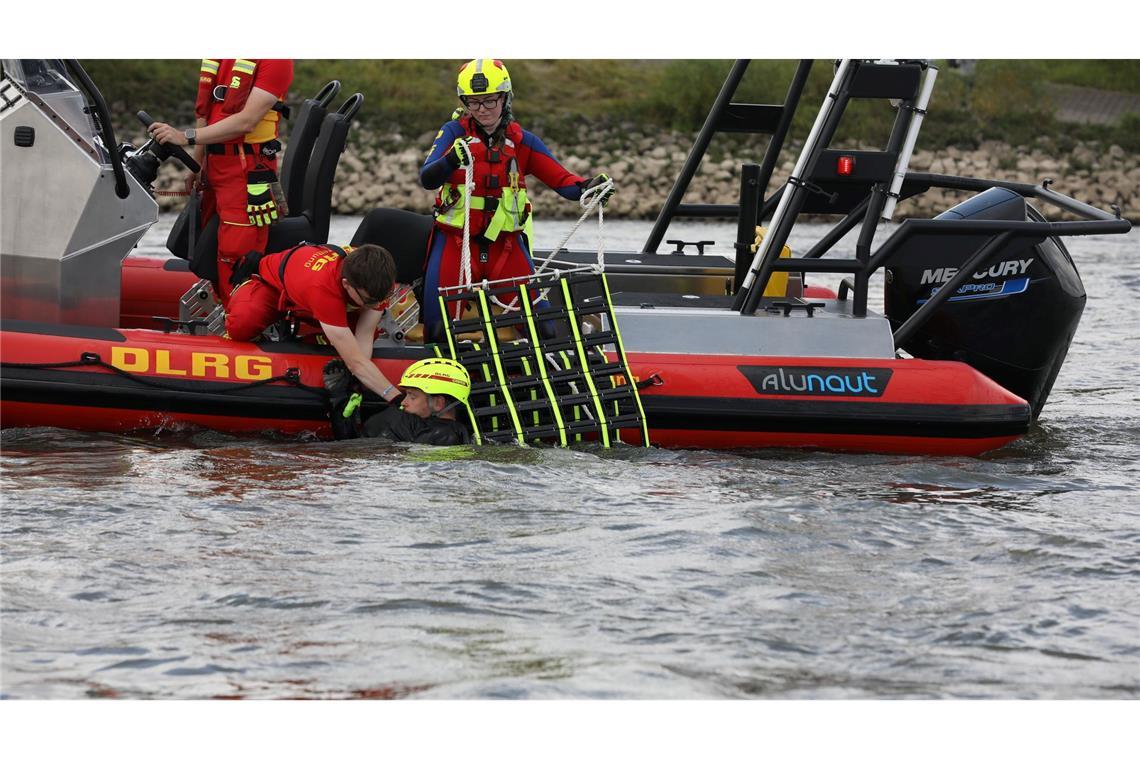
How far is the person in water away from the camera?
5.82 m

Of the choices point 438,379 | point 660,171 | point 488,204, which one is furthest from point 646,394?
point 660,171

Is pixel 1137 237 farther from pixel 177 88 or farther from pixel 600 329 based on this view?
pixel 177 88

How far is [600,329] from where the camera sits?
638 centimetres

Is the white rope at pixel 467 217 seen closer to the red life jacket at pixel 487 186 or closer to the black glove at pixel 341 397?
the red life jacket at pixel 487 186

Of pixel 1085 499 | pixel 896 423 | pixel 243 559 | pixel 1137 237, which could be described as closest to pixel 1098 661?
pixel 1085 499

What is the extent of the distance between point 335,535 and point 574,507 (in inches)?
34.2

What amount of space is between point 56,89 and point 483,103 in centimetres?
177

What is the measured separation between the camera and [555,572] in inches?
181

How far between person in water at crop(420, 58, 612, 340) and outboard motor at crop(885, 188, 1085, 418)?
4.91ft

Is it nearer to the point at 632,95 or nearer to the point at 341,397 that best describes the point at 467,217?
the point at 341,397

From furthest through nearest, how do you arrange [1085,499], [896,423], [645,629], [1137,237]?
1. [1137,237]
2. [896,423]
3. [1085,499]
4. [645,629]

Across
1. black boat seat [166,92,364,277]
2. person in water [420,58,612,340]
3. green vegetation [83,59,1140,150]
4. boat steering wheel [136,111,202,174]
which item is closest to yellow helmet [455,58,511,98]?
person in water [420,58,612,340]

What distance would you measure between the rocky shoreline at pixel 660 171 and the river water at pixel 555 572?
16044 mm

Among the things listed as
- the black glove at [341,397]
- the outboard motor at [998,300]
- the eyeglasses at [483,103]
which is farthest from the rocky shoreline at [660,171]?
the black glove at [341,397]
